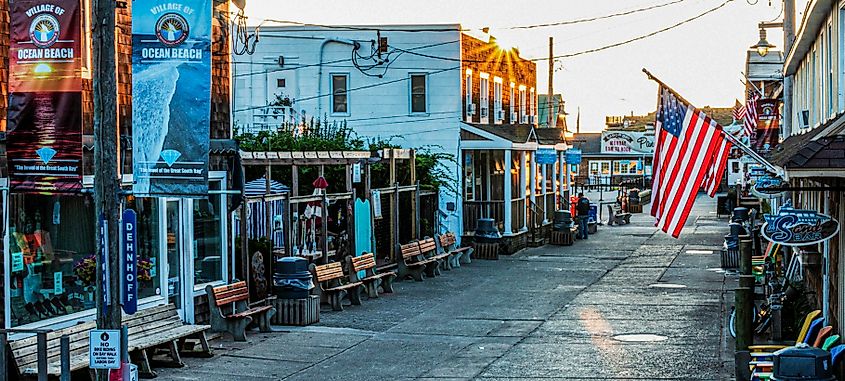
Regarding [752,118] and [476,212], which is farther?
[476,212]

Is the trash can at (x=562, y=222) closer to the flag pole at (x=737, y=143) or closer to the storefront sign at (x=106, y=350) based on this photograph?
the flag pole at (x=737, y=143)

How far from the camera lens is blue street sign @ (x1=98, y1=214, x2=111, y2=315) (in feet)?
38.4

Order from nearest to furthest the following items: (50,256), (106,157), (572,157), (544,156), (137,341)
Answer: (106,157)
(50,256)
(137,341)
(544,156)
(572,157)

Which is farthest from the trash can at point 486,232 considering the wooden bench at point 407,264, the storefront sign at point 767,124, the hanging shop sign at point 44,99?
the hanging shop sign at point 44,99

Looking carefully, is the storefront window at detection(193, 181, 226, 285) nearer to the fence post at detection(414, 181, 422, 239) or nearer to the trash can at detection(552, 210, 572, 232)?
the fence post at detection(414, 181, 422, 239)

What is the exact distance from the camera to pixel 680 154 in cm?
1445

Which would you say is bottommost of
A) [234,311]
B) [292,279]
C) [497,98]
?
[234,311]

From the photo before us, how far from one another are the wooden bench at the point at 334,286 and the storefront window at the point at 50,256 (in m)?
6.74

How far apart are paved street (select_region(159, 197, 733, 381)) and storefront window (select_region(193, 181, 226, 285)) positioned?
3.98ft

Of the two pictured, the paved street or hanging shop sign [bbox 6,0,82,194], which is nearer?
hanging shop sign [bbox 6,0,82,194]

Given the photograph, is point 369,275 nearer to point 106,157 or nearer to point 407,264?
point 407,264

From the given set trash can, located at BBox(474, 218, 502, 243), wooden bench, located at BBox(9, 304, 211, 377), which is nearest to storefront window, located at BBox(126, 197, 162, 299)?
wooden bench, located at BBox(9, 304, 211, 377)

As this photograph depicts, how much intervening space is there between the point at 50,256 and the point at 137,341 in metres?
1.52

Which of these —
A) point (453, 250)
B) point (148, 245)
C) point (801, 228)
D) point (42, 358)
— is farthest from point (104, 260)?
point (453, 250)
